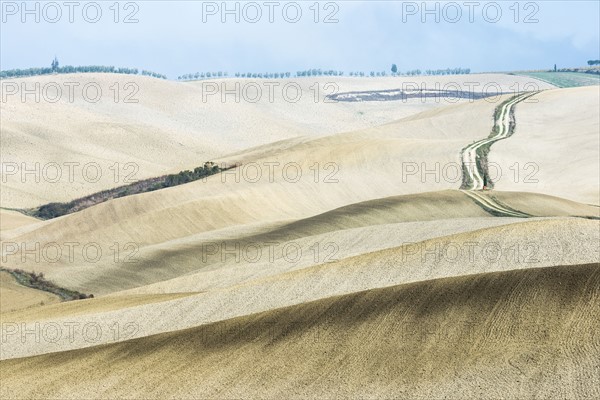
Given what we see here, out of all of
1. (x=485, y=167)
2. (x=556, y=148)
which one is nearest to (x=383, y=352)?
(x=485, y=167)

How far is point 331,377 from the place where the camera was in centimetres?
2875

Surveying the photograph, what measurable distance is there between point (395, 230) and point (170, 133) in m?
128

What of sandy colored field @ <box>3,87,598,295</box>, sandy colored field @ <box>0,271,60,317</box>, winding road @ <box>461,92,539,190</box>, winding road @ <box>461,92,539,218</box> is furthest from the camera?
winding road @ <box>461,92,539,190</box>

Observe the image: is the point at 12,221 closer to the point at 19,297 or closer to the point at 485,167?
the point at 19,297

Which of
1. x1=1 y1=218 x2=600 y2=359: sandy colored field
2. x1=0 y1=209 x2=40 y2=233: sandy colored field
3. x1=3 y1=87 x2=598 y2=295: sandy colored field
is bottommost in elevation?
x1=0 y1=209 x2=40 y2=233: sandy colored field

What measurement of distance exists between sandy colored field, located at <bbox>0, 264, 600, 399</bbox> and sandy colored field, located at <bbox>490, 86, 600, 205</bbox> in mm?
48047

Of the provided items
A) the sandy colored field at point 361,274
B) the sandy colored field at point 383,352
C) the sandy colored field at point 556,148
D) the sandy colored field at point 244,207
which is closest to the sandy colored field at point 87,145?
the sandy colored field at point 244,207

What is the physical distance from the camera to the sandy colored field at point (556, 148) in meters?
87.8

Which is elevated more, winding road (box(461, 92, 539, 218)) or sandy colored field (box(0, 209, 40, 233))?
winding road (box(461, 92, 539, 218))

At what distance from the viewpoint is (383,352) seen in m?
30.0

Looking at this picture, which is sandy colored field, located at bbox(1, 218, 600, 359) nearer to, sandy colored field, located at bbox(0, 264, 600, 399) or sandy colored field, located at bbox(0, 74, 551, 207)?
sandy colored field, located at bbox(0, 264, 600, 399)

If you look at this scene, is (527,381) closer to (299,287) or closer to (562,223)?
(299,287)

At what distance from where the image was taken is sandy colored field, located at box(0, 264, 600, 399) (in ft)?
88.3

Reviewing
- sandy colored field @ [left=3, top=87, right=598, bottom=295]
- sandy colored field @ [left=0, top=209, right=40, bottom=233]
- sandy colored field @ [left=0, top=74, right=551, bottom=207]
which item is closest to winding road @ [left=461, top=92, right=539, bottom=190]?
sandy colored field @ [left=3, top=87, right=598, bottom=295]
